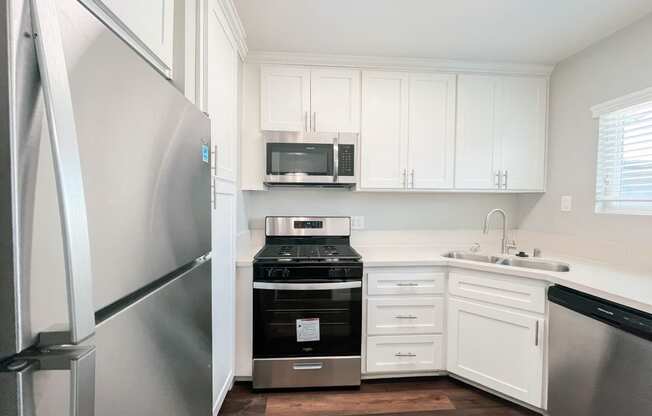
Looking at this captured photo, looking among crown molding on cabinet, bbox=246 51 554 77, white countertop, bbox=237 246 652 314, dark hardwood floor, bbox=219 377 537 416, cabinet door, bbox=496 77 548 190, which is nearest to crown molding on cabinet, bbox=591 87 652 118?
cabinet door, bbox=496 77 548 190

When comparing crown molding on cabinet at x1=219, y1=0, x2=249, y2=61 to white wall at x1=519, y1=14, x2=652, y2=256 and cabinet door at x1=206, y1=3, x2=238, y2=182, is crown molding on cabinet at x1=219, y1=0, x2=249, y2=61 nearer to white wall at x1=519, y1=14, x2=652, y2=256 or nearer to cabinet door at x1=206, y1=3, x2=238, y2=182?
cabinet door at x1=206, y1=3, x2=238, y2=182

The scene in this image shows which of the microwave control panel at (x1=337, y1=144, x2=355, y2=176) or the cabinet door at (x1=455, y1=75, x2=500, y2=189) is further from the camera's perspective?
the cabinet door at (x1=455, y1=75, x2=500, y2=189)

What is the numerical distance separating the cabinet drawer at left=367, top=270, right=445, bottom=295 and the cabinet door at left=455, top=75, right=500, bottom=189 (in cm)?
83

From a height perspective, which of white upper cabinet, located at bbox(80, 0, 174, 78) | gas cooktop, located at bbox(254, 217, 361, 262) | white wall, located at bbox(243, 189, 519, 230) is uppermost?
white upper cabinet, located at bbox(80, 0, 174, 78)

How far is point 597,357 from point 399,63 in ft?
7.32

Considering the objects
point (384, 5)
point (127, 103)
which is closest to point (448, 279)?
point (384, 5)

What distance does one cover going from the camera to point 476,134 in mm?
2383

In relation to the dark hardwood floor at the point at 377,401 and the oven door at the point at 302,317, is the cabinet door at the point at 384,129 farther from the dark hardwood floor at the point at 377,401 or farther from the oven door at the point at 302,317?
the dark hardwood floor at the point at 377,401

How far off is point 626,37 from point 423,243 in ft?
6.41

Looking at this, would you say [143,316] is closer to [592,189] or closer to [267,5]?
[267,5]

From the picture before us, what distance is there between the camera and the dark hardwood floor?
71.0 inches

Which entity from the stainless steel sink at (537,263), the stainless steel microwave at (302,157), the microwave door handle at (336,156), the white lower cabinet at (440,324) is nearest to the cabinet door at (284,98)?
the stainless steel microwave at (302,157)

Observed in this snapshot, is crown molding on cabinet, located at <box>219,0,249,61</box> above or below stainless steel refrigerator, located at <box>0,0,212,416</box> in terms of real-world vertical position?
above

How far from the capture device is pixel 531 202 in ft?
8.47
